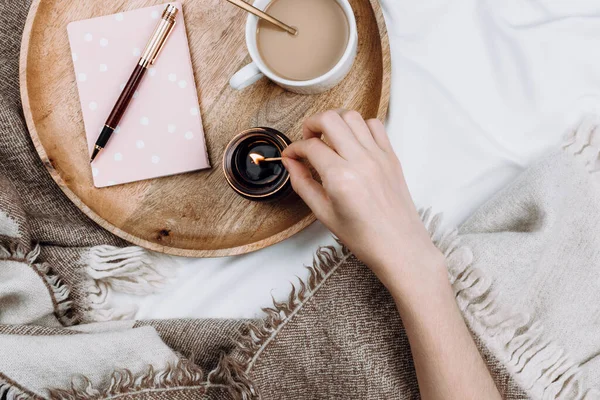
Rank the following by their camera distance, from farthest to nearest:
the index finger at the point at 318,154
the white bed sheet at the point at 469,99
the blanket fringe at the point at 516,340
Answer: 1. the white bed sheet at the point at 469,99
2. the blanket fringe at the point at 516,340
3. the index finger at the point at 318,154

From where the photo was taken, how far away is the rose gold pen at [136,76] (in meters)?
0.82

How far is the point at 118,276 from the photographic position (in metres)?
0.91

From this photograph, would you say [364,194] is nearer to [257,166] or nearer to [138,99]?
[257,166]

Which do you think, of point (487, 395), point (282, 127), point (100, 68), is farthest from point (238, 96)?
point (487, 395)

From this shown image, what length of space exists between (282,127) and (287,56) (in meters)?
0.11

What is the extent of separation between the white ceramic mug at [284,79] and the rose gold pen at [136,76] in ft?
0.48

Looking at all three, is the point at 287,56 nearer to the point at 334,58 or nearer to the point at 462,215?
the point at 334,58

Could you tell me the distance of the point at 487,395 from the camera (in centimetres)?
68

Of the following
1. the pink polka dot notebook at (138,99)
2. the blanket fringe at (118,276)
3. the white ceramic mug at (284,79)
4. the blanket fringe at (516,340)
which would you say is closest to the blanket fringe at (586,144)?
the blanket fringe at (516,340)

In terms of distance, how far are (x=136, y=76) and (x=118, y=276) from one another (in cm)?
33

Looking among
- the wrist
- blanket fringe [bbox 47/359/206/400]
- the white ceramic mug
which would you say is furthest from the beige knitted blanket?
the white ceramic mug

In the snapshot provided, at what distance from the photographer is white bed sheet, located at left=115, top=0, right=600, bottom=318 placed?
2.93 feet

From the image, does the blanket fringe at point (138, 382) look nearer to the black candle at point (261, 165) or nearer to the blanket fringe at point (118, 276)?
the blanket fringe at point (118, 276)

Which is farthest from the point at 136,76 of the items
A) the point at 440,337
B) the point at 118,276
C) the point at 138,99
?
the point at 440,337
